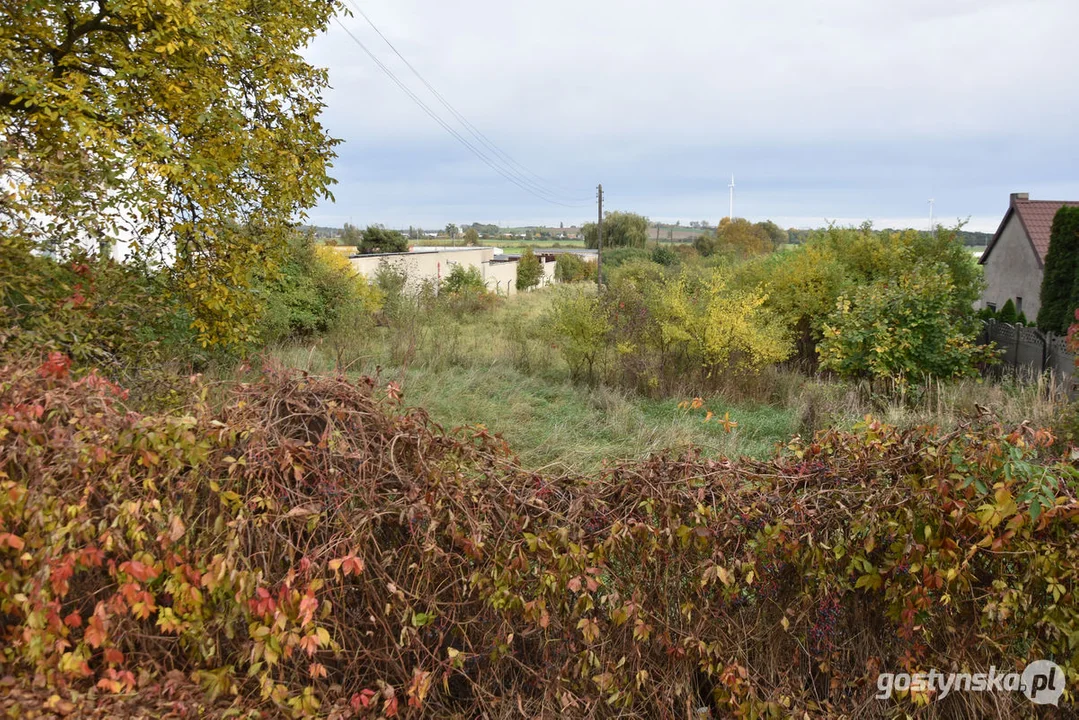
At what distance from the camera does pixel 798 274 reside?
13609 mm

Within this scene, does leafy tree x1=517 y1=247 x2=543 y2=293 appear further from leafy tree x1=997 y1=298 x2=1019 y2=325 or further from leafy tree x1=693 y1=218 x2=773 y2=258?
leafy tree x1=997 y1=298 x2=1019 y2=325

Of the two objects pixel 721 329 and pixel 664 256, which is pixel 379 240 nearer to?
pixel 664 256

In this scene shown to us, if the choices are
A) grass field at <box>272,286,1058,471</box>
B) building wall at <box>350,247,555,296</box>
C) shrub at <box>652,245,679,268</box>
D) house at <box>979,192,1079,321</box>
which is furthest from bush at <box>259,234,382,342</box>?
shrub at <box>652,245,679,268</box>

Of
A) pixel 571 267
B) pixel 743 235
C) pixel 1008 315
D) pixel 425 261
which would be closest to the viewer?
pixel 1008 315

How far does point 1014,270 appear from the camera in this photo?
2597 centimetres

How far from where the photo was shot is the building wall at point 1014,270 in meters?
24.4

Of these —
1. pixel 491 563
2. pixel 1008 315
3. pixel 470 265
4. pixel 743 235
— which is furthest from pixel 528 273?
pixel 491 563

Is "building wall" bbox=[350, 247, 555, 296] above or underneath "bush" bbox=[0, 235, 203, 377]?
above

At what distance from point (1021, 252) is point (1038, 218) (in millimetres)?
1260

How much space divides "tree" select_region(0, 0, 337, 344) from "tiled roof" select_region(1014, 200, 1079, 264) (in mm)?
24991

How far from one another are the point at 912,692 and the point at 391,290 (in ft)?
52.1

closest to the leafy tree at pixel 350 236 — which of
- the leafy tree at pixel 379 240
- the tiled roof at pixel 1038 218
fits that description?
the leafy tree at pixel 379 240

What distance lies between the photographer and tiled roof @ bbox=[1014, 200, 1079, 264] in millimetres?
23797

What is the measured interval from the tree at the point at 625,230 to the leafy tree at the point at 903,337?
4535cm
